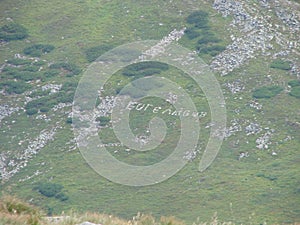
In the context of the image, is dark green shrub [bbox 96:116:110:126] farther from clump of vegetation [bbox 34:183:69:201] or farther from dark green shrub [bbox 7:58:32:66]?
dark green shrub [bbox 7:58:32:66]

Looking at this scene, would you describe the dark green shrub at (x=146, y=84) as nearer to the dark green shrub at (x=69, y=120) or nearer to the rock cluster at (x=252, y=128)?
the dark green shrub at (x=69, y=120)

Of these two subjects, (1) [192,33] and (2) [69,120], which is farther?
(1) [192,33]

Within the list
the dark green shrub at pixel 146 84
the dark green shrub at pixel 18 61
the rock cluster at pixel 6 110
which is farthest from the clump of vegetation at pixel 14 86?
the dark green shrub at pixel 146 84

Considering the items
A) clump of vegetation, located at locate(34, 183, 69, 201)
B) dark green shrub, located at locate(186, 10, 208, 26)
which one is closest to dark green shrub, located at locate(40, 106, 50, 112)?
clump of vegetation, located at locate(34, 183, 69, 201)

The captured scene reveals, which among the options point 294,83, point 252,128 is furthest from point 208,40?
point 252,128

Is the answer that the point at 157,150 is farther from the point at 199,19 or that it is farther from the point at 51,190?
the point at 199,19

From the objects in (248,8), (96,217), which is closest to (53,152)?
(248,8)

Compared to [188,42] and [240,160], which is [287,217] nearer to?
[240,160]
